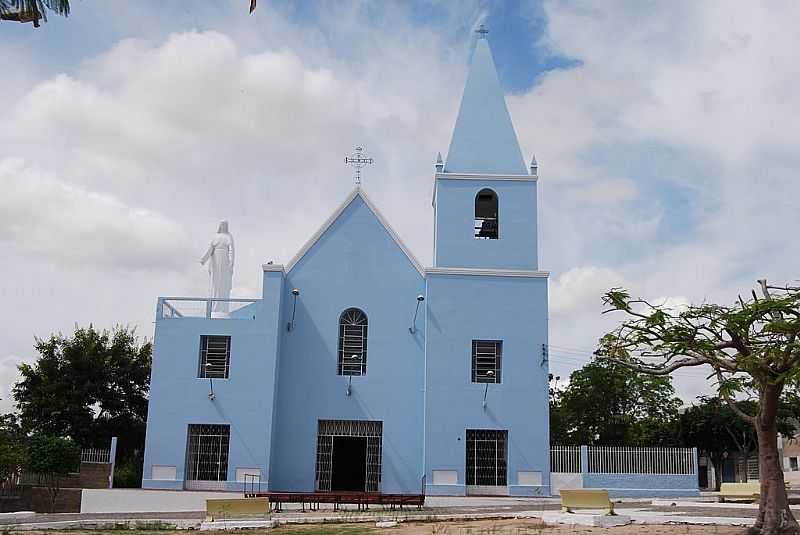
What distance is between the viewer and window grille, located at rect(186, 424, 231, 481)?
24078 millimetres

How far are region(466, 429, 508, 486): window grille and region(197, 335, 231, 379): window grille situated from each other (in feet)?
22.5

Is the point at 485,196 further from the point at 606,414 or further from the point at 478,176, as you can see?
the point at 606,414

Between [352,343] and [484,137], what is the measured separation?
23.5 feet

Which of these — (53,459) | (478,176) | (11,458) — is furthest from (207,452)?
(478,176)

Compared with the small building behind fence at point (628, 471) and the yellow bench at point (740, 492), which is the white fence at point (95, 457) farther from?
the yellow bench at point (740, 492)

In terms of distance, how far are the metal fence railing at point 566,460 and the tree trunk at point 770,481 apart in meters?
11.5

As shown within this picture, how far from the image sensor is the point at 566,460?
24391 millimetres

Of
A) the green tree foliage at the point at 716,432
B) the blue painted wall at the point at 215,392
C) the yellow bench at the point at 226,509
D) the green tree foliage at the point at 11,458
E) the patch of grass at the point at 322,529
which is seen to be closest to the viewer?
the patch of grass at the point at 322,529

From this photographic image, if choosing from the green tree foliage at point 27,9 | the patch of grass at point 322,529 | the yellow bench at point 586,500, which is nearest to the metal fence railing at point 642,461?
the yellow bench at point 586,500

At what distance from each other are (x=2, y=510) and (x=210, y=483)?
21.0 feet

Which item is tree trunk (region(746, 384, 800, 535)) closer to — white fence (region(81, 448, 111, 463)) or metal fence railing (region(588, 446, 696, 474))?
metal fence railing (region(588, 446, 696, 474))

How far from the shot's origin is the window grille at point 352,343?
25.1m

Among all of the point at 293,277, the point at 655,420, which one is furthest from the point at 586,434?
the point at 293,277

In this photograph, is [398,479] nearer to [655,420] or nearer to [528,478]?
[528,478]
